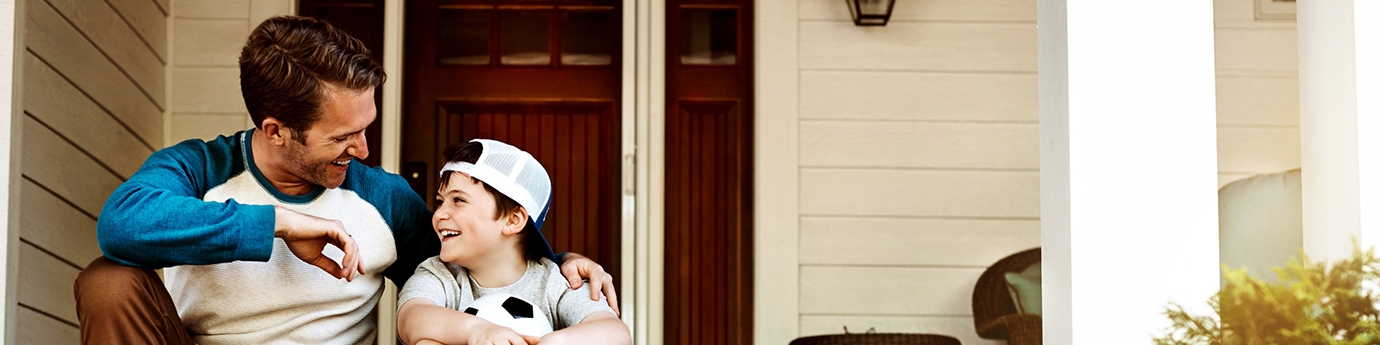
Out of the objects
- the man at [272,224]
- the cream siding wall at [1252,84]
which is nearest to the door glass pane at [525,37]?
the man at [272,224]

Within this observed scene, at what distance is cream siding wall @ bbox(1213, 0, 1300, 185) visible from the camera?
159 inches

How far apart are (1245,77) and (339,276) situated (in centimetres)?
311

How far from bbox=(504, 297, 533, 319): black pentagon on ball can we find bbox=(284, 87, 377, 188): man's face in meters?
0.38

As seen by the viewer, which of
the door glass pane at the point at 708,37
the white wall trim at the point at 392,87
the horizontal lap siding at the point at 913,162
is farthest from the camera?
the door glass pane at the point at 708,37

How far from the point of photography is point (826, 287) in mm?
3992

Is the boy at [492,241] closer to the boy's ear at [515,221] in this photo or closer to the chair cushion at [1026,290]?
the boy's ear at [515,221]

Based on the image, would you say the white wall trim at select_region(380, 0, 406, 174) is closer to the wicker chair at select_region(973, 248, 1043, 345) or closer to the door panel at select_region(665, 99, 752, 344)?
the door panel at select_region(665, 99, 752, 344)

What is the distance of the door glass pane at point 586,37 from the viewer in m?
4.13

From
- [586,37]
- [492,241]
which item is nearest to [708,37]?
[586,37]

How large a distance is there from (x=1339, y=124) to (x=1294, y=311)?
0.36m

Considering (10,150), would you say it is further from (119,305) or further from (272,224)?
(272,224)

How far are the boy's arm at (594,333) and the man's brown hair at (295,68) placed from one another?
0.56 m

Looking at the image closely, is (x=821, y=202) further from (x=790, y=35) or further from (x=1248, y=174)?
(x=1248, y=174)

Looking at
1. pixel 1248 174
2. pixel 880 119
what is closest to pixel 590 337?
pixel 880 119
